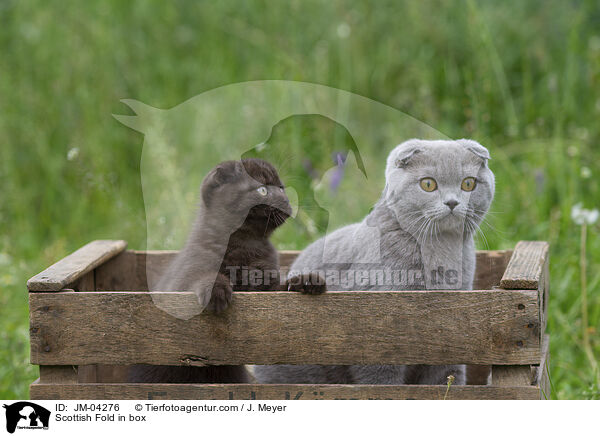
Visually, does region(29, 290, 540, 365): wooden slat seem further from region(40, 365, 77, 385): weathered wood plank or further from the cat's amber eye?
the cat's amber eye

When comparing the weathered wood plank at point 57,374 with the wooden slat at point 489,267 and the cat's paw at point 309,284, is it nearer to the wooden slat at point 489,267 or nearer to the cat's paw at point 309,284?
the cat's paw at point 309,284

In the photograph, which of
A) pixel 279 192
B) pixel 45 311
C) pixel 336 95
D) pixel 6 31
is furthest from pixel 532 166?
pixel 6 31

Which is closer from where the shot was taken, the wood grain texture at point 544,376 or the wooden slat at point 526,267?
the wooden slat at point 526,267

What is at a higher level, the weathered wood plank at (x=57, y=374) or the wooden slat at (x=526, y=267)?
the wooden slat at (x=526, y=267)

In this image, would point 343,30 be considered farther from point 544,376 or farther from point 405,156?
point 544,376

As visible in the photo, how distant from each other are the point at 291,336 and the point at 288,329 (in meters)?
0.02

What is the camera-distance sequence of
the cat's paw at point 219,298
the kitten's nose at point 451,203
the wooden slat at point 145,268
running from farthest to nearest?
the wooden slat at point 145,268
the kitten's nose at point 451,203
the cat's paw at point 219,298

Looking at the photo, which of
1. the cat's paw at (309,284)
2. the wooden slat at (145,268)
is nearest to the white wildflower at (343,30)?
the wooden slat at (145,268)

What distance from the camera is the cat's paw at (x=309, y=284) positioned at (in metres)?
1.61

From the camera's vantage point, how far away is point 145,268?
90.8 inches

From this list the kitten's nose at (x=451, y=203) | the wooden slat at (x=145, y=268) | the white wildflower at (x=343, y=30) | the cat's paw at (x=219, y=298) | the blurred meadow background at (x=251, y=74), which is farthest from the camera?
the white wildflower at (x=343, y=30)

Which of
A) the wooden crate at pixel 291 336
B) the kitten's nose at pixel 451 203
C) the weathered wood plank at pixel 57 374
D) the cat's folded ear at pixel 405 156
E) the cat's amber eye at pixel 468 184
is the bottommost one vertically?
the weathered wood plank at pixel 57 374
